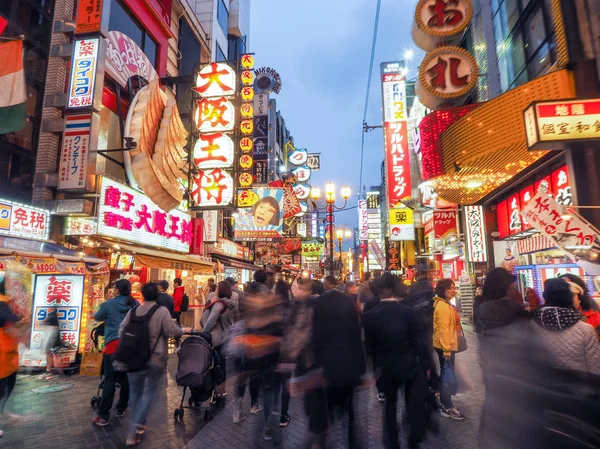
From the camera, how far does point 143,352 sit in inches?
192

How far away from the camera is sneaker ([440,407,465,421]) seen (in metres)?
5.73

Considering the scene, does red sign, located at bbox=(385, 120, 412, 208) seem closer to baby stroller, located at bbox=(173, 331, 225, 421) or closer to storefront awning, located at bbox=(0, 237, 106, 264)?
storefront awning, located at bbox=(0, 237, 106, 264)

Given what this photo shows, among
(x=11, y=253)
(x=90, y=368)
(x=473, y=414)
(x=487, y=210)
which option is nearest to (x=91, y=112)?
(x=11, y=253)

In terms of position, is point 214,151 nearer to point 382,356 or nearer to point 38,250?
point 38,250

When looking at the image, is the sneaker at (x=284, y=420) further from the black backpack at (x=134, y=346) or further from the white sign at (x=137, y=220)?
the white sign at (x=137, y=220)

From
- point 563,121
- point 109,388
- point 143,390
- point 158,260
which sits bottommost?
point 109,388

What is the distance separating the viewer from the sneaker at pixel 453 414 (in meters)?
5.73

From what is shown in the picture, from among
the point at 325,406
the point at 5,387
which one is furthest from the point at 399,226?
the point at 5,387

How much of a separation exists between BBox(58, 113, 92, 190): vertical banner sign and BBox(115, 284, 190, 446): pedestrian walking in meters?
6.50

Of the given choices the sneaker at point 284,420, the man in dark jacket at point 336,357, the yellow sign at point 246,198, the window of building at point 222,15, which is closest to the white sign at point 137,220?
the yellow sign at point 246,198

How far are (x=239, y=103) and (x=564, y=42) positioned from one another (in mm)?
10376

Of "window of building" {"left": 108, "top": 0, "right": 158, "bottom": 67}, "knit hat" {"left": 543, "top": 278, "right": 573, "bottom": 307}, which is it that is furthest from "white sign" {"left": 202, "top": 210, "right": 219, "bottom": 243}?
"knit hat" {"left": 543, "top": 278, "right": 573, "bottom": 307}

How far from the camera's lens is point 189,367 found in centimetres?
546

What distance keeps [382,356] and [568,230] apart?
553cm
